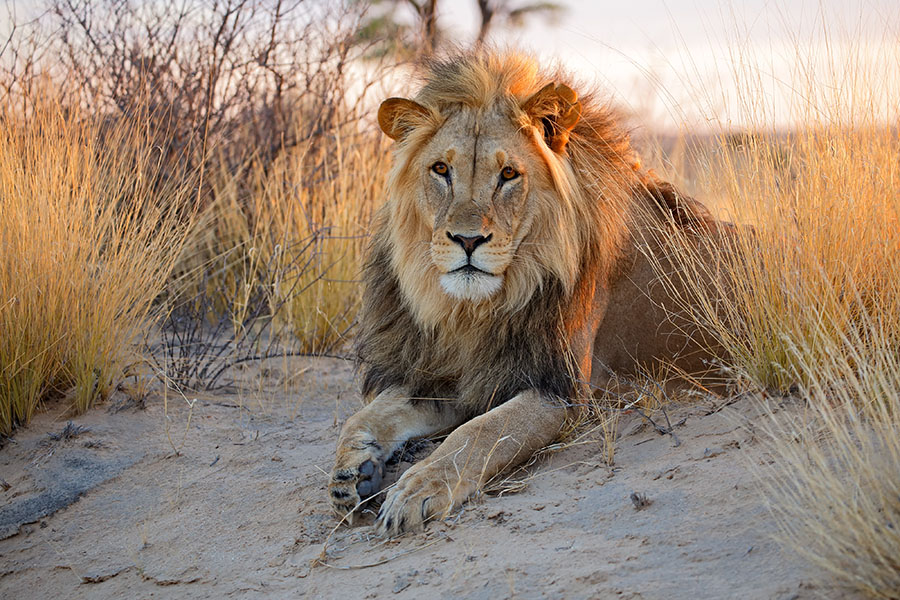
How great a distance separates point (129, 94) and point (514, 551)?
180 inches

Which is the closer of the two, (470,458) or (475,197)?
(470,458)

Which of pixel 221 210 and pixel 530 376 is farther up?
pixel 221 210

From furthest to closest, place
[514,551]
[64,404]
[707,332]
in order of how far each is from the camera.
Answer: [64,404]
[707,332]
[514,551]

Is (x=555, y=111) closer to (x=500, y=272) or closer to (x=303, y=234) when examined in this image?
(x=500, y=272)

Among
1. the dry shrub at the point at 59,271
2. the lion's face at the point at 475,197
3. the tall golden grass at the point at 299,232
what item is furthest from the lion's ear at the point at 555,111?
the tall golden grass at the point at 299,232

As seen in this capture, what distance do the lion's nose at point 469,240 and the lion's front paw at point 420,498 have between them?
0.84 m

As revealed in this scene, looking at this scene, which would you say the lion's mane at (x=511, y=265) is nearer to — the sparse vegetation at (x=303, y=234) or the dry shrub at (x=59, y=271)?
the sparse vegetation at (x=303, y=234)

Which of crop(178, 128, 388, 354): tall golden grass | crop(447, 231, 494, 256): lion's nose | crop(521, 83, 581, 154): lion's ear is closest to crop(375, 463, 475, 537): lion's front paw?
crop(447, 231, 494, 256): lion's nose

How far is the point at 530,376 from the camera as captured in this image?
3.72 meters

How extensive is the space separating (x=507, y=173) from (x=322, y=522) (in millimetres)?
1550

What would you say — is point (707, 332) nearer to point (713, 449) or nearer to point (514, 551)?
point (713, 449)

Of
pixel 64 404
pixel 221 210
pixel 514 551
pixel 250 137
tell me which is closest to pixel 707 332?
pixel 514 551

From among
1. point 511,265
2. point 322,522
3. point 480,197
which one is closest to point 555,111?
point 480,197

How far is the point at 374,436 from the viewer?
12.2 ft
